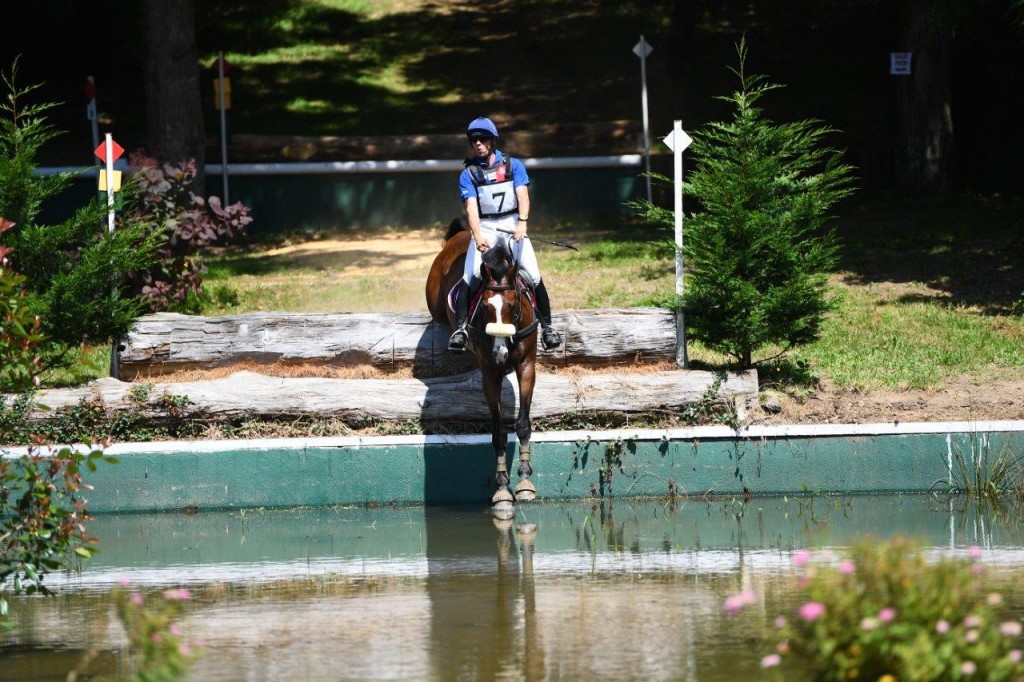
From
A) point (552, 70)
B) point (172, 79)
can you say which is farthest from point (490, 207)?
point (552, 70)

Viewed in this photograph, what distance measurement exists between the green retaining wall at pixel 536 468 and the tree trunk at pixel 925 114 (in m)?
11.4

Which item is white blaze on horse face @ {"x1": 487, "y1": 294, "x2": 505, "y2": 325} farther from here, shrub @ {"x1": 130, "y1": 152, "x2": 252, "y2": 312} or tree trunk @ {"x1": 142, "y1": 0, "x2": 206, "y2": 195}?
tree trunk @ {"x1": 142, "y1": 0, "x2": 206, "y2": 195}

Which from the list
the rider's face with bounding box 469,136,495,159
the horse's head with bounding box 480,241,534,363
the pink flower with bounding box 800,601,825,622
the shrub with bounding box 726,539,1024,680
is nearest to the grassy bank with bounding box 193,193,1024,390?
the rider's face with bounding box 469,136,495,159

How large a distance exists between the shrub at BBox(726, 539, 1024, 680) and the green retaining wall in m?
6.62

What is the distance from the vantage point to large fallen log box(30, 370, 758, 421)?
1148 centimetres

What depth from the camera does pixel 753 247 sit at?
11883 mm

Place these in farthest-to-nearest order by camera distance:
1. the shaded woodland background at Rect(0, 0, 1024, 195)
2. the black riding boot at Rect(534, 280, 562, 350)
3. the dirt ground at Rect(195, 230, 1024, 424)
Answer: the shaded woodland background at Rect(0, 0, 1024, 195)
the dirt ground at Rect(195, 230, 1024, 424)
the black riding boot at Rect(534, 280, 562, 350)

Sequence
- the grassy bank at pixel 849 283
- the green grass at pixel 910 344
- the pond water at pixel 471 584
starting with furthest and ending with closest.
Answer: the grassy bank at pixel 849 283 < the green grass at pixel 910 344 < the pond water at pixel 471 584

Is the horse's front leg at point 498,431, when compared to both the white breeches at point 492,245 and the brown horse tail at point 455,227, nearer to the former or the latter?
the white breeches at point 492,245

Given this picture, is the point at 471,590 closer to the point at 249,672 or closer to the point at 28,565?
the point at 249,672

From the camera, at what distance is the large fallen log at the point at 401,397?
11477mm

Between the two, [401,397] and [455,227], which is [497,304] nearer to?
[401,397]

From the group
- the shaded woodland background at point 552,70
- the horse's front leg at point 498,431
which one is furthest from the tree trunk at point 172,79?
the horse's front leg at point 498,431

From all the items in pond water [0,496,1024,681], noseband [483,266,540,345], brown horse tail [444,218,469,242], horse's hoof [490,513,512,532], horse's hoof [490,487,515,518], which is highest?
brown horse tail [444,218,469,242]
